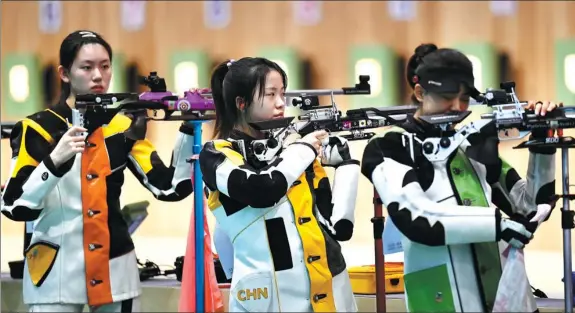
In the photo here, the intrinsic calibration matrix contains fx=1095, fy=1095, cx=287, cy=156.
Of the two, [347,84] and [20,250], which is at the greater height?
[347,84]

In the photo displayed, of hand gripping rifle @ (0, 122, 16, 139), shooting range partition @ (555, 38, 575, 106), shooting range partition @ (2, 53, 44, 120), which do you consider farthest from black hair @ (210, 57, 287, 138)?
shooting range partition @ (2, 53, 44, 120)

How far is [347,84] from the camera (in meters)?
7.13

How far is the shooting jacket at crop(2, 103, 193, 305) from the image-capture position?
388 centimetres

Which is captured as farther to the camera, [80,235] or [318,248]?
[80,235]

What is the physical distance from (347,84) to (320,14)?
1.69ft

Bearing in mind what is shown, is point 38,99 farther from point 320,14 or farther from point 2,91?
point 320,14

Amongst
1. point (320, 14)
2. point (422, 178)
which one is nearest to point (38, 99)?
point (320, 14)

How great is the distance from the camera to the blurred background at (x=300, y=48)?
657 centimetres

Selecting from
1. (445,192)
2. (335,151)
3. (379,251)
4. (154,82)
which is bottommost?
(379,251)

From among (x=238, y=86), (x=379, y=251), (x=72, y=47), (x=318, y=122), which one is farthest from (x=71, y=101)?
(x=379, y=251)

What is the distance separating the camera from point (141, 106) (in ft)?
13.9

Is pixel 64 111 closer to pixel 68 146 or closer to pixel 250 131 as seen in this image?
pixel 68 146

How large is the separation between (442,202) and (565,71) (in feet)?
12.1

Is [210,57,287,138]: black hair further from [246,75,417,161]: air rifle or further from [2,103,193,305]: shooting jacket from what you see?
[2,103,193,305]: shooting jacket
